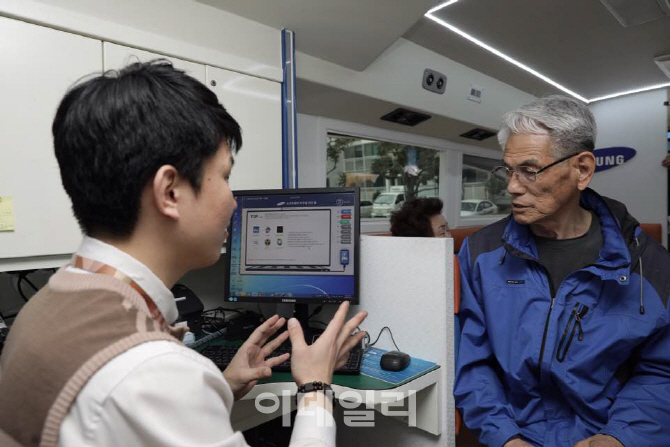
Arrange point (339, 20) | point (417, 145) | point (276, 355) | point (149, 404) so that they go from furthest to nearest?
point (417, 145) < point (339, 20) < point (276, 355) < point (149, 404)

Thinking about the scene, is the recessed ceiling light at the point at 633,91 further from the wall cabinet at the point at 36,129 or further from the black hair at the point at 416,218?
the wall cabinet at the point at 36,129

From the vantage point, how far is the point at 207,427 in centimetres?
55

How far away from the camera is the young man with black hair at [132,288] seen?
524 millimetres

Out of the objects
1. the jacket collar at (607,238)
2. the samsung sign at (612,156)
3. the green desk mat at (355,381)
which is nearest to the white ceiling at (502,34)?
the samsung sign at (612,156)

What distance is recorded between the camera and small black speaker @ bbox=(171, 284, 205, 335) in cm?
161

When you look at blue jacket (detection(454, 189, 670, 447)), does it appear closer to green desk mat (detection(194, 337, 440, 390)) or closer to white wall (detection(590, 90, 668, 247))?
green desk mat (detection(194, 337, 440, 390))

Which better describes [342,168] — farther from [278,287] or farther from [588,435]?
[588,435]

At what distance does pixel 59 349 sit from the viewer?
54 centimetres

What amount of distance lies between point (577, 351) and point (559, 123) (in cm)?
68

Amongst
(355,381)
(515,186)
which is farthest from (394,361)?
(515,186)

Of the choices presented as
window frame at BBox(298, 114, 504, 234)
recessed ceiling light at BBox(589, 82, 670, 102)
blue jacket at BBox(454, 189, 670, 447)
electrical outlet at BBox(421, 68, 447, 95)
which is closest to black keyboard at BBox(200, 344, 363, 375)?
blue jacket at BBox(454, 189, 670, 447)

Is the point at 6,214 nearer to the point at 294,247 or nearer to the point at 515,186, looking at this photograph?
the point at 294,247

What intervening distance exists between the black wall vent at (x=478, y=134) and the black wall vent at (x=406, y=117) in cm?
80

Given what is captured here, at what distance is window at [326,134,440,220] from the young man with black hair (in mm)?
2404
